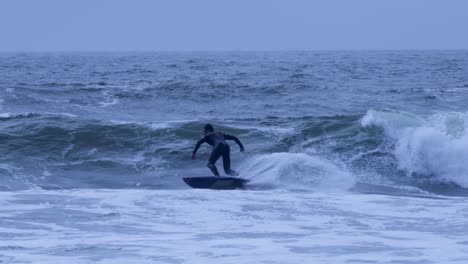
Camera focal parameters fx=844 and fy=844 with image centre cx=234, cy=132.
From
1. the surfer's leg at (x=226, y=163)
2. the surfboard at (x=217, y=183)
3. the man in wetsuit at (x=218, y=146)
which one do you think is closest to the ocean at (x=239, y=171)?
the surfboard at (x=217, y=183)

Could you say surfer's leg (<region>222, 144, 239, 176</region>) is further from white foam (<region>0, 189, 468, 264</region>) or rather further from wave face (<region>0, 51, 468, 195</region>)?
white foam (<region>0, 189, 468, 264</region>)

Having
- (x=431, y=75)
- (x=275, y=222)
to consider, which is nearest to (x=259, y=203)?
(x=275, y=222)

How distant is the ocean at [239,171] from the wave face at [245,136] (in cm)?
5

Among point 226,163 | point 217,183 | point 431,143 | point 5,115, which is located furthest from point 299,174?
point 5,115

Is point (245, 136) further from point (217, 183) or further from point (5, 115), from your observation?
point (5, 115)

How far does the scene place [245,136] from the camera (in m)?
21.2

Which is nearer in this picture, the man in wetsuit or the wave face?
the man in wetsuit

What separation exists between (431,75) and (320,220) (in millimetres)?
34534

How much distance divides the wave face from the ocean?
55 mm

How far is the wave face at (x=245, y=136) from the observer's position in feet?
53.8

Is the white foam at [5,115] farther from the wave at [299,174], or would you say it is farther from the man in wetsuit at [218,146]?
the man in wetsuit at [218,146]

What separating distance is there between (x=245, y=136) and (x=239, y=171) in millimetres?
3926

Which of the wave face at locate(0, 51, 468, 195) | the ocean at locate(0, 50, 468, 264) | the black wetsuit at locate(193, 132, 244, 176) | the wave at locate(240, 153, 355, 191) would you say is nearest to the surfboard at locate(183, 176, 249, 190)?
the ocean at locate(0, 50, 468, 264)

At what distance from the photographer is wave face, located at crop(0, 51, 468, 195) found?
16.4 m
